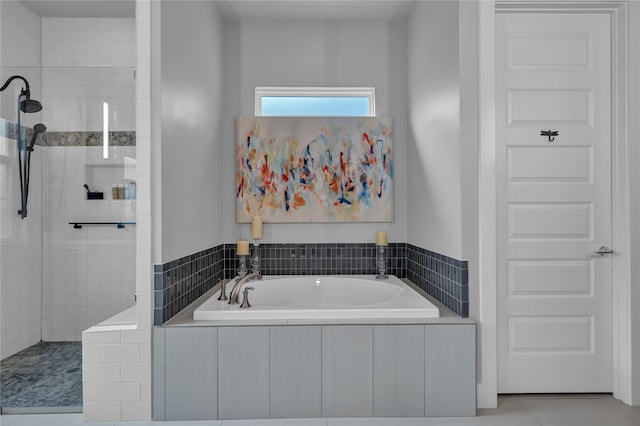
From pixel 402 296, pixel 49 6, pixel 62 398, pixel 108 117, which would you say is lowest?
pixel 62 398

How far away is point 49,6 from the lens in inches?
124

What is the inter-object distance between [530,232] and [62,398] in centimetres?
270

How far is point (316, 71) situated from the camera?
350 cm

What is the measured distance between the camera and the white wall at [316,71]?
349 centimetres

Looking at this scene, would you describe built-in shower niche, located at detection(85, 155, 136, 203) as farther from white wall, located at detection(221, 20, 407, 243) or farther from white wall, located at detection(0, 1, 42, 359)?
white wall, located at detection(221, 20, 407, 243)

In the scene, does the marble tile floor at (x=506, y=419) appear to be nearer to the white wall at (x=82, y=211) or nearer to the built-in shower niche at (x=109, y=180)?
the white wall at (x=82, y=211)

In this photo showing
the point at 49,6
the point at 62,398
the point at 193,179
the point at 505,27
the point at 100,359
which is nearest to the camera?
the point at 100,359

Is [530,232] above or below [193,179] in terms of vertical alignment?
below

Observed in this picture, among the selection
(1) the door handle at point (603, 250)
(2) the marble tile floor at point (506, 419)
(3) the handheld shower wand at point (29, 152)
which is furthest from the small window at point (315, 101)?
(2) the marble tile floor at point (506, 419)

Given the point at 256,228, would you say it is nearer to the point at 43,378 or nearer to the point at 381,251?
the point at 381,251

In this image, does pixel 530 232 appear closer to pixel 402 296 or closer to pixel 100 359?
pixel 402 296

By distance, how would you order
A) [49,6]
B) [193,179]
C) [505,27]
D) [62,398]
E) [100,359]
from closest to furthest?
[100,359] < [62,398] < [505,27] < [193,179] < [49,6]

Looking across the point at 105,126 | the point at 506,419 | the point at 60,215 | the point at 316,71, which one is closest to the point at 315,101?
the point at 316,71

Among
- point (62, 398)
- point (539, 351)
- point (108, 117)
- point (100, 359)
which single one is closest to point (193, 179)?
point (108, 117)
